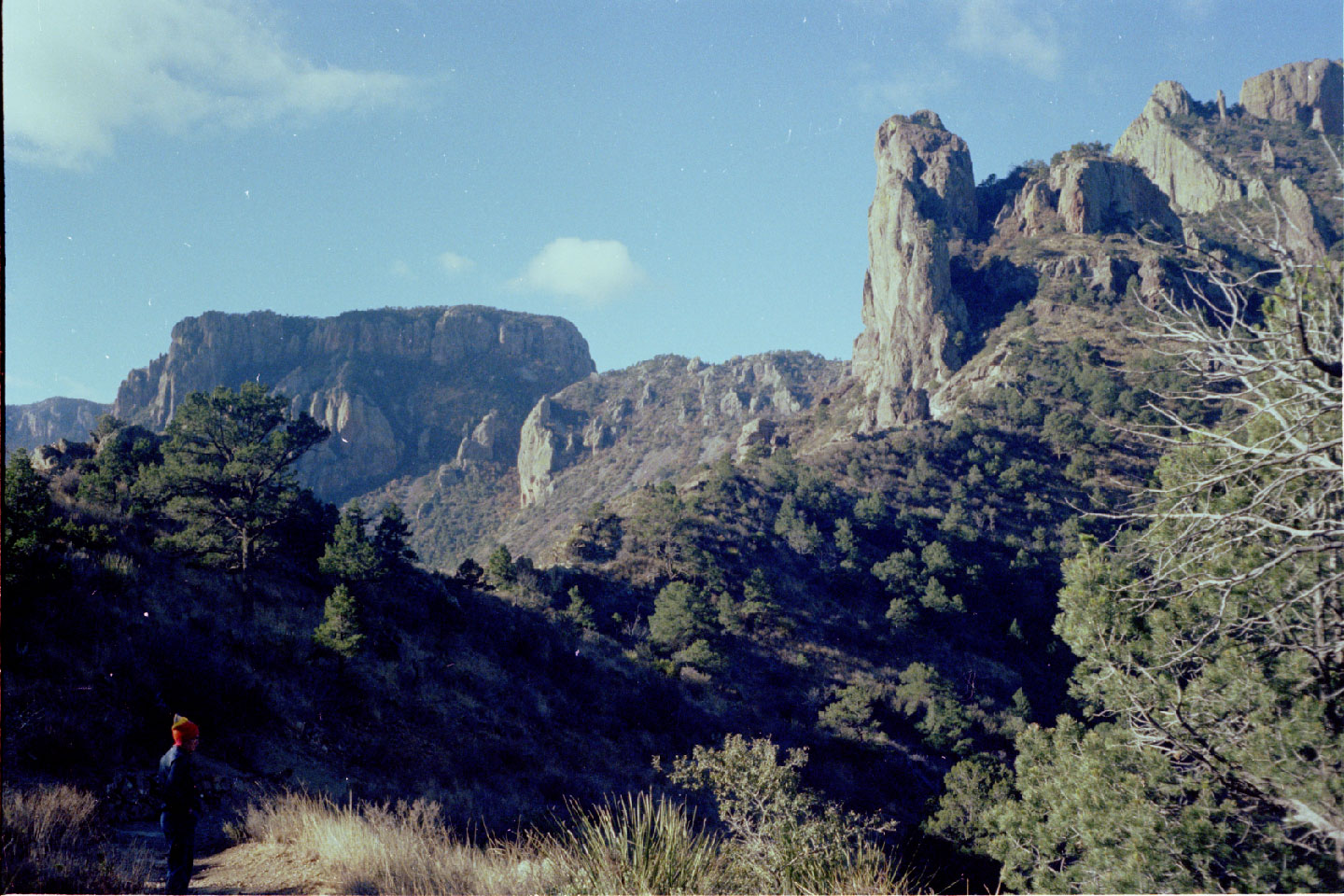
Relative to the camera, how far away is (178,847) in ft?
20.0

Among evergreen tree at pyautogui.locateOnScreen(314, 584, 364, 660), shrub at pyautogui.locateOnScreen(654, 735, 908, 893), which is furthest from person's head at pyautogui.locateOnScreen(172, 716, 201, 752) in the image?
evergreen tree at pyautogui.locateOnScreen(314, 584, 364, 660)

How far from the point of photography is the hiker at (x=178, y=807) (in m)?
6.09

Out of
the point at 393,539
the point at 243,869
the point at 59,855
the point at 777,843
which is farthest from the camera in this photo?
the point at 393,539

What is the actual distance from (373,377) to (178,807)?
500 feet

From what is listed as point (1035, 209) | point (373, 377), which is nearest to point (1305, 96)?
point (1035, 209)

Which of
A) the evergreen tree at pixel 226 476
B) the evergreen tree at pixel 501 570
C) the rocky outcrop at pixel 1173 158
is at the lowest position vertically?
the evergreen tree at pixel 501 570

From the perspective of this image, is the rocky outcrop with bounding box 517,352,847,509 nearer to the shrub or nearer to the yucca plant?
the shrub

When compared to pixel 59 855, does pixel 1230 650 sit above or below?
above

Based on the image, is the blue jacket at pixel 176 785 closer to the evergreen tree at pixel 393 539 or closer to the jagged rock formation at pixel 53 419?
the evergreen tree at pixel 393 539

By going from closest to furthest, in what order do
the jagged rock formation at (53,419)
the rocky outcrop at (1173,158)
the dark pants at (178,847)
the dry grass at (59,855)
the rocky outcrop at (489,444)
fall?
the dry grass at (59,855) < the dark pants at (178,847) < the rocky outcrop at (1173,158) < the jagged rock formation at (53,419) < the rocky outcrop at (489,444)

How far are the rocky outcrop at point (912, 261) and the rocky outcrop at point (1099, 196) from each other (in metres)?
12.9

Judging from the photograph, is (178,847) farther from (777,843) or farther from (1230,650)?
(1230,650)

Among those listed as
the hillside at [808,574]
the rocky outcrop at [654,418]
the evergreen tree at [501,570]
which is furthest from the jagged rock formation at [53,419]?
the evergreen tree at [501,570]

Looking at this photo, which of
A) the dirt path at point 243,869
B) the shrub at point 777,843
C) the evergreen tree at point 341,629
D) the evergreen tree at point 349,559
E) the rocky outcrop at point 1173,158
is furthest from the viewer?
the rocky outcrop at point 1173,158
